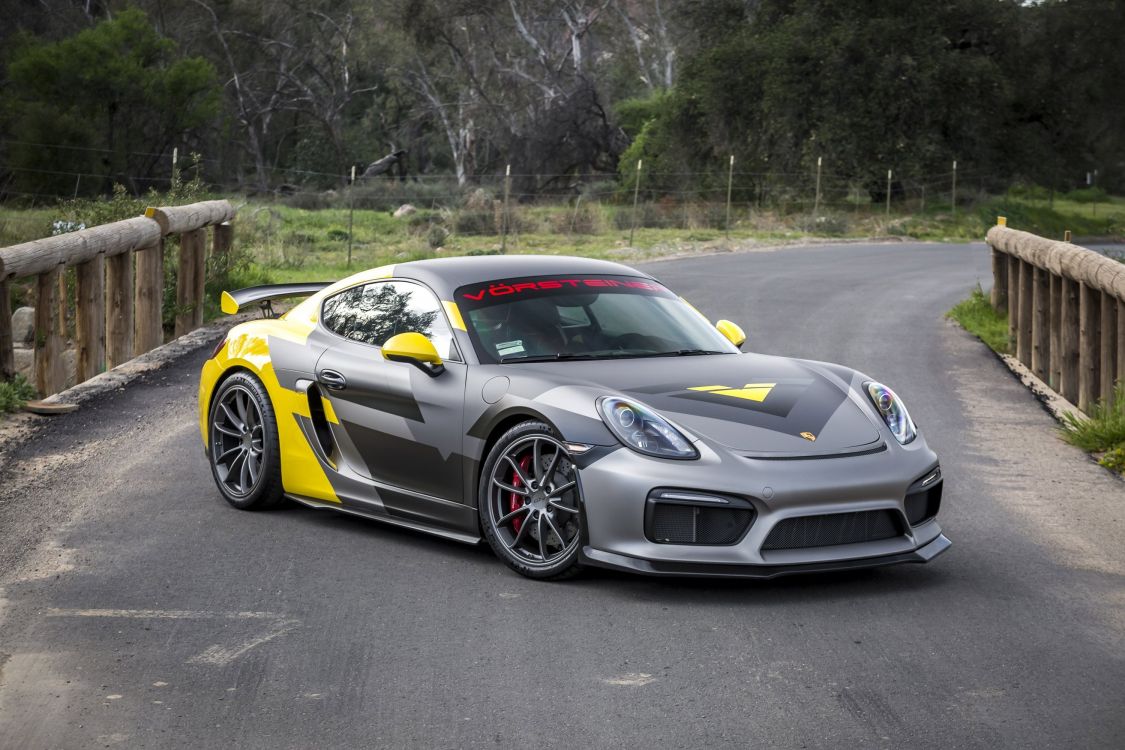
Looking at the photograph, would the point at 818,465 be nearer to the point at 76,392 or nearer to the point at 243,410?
the point at 243,410

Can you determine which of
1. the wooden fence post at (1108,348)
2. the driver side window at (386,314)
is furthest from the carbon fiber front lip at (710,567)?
the wooden fence post at (1108,348)

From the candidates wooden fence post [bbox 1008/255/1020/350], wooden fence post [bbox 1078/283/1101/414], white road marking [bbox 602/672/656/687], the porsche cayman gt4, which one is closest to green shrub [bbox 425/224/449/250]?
wooden fence post [bbox 1008/255/1020/350]

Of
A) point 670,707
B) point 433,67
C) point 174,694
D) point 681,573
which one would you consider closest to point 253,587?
point 174,694

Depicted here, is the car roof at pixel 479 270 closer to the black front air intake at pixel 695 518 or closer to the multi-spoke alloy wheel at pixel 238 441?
the multi-spoke alloy wheel at pixel 238 441

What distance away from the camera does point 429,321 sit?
7.57 m

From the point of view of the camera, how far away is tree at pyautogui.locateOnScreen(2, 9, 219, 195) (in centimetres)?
4303

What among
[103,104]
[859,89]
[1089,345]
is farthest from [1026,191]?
[1089,345]

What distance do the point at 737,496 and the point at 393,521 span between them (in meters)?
2.04

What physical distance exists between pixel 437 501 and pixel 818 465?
1881mm

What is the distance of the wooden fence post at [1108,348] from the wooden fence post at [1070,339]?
3.31 ft

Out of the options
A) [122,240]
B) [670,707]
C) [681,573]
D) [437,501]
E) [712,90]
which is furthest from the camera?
[712,90]

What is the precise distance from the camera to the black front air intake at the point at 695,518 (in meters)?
6.18

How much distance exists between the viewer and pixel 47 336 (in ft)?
38.5

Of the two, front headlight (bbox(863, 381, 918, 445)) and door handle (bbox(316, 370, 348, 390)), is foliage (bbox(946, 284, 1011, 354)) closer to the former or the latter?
front headlight (bbox(863, 381, 918, 445))
